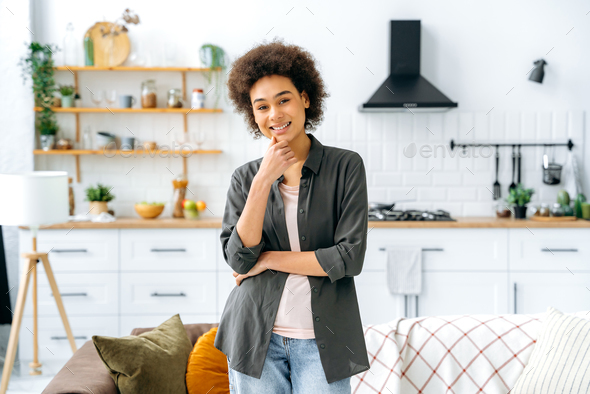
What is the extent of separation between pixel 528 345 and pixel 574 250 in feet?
5.42

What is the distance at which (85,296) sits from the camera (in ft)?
10.2

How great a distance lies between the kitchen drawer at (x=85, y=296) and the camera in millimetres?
3076

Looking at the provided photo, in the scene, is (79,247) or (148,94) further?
(148,94)

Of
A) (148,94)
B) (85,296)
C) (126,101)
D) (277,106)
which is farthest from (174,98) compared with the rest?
(277,106)

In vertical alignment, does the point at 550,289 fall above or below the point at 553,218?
below

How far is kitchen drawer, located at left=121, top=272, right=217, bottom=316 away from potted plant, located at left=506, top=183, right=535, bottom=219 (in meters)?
2.14

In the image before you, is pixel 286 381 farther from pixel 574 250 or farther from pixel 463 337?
pixel 574 250

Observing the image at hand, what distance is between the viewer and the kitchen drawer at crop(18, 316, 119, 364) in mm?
3082

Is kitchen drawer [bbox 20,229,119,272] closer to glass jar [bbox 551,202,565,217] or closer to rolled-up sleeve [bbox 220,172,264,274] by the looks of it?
rolled-up sleeve [bbox 220,172,264,274]

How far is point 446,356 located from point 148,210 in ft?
7.69

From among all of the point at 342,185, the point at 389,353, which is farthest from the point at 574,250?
the point at 342,185

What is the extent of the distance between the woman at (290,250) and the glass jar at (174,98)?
93.3 inches

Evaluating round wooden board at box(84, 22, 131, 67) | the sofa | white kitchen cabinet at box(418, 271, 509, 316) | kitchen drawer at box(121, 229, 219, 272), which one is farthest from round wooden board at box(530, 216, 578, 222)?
round wooden board at box(84, 22, 131, 67)

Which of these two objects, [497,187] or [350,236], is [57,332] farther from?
[497,187]
